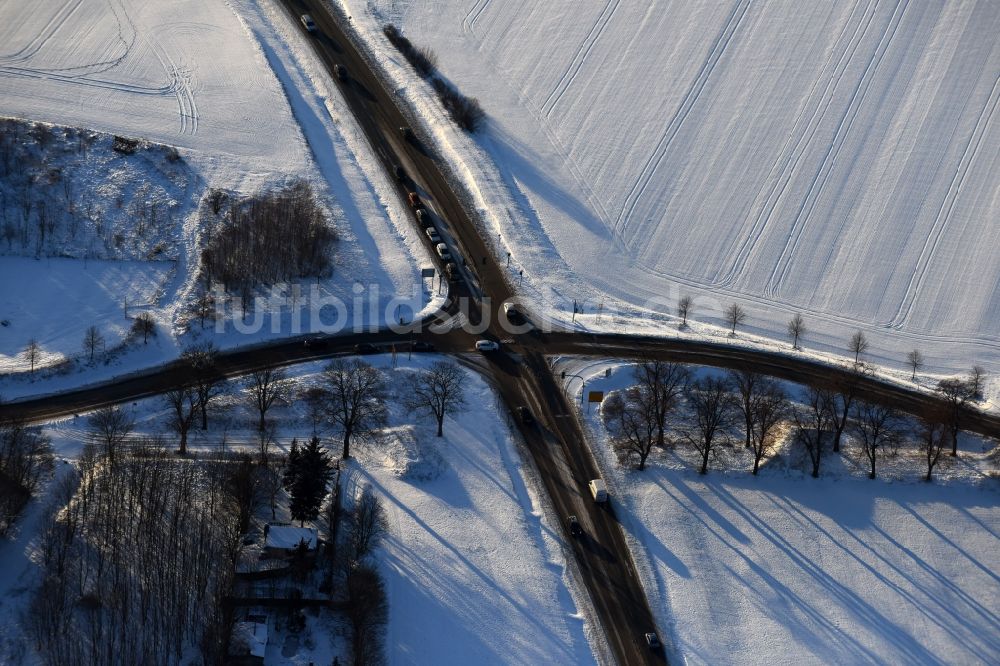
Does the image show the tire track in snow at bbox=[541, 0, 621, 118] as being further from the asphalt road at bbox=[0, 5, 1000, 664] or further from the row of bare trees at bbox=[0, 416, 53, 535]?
the row of bare trees at bbox=[0, 416, 53, 535]

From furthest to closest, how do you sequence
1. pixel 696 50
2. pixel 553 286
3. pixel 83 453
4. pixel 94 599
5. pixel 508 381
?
pixel 696 50 < pixel 553 286 < pixel 508 381 < pixel 83 453 < pixel 94 599

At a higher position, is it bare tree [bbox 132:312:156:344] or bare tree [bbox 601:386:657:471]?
bare tree [bbox 132:312:156:344]

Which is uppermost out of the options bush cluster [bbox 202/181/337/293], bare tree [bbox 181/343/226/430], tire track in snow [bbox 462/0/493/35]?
tire track in snow [bbox 462/0/493/35]

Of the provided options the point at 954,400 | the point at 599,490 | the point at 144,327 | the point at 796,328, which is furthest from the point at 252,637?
the point at 954,400

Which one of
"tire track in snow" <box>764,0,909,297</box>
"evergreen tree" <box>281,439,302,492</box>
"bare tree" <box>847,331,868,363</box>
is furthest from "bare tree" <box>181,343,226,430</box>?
"bare tree" <box>847,331,868,363</box>

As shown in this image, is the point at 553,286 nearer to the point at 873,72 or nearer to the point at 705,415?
the point at 705,415

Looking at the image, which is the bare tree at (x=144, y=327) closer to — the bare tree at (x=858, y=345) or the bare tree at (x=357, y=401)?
the bare tree at (x=357, y=401)

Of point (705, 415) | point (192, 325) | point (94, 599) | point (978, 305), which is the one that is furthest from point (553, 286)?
point (94, 599)
